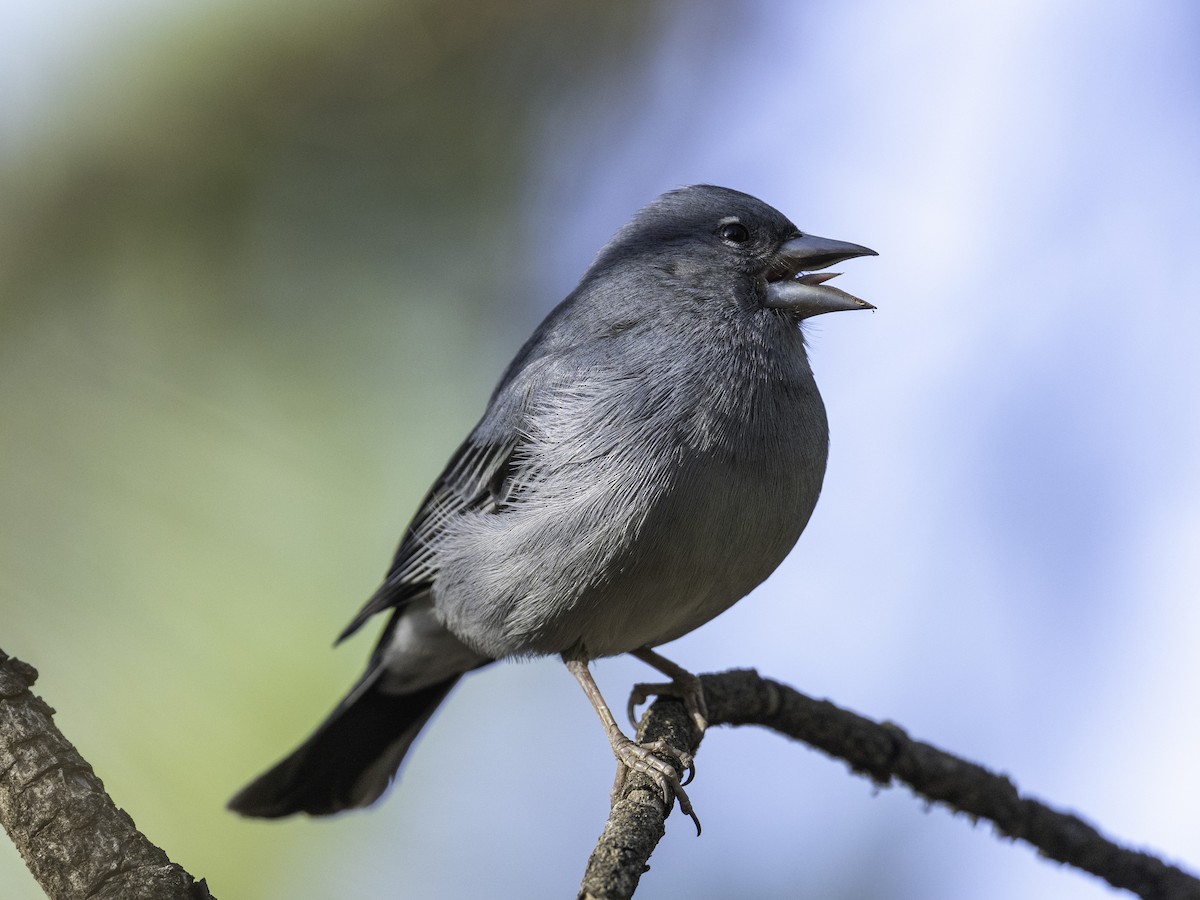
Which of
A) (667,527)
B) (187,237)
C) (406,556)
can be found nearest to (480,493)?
(406,556)

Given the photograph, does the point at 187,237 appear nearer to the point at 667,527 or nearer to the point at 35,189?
the point at 35,189

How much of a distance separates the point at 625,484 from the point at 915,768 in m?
1.66

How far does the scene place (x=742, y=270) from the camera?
4.64 m

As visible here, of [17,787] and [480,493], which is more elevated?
[480,493]

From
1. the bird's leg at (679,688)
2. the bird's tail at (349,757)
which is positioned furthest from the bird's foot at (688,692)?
the bird's tail at (349,757)

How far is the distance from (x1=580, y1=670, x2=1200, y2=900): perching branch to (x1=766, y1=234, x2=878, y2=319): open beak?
1527 mm

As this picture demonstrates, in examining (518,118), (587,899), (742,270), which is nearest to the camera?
(587,899)

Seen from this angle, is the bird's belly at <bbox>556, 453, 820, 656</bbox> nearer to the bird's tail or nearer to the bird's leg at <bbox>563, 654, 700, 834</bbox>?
the bird's leg at <bbox>563, 654, 700, 834</bbox>

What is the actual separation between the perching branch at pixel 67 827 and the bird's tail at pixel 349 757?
232 cm

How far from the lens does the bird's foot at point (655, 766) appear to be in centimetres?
361

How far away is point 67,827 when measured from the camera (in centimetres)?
262

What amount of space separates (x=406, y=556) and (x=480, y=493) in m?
0.64

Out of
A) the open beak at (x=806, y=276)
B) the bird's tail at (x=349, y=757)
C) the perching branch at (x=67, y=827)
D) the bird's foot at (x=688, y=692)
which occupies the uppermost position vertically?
the open beak at (x=806, y=276)

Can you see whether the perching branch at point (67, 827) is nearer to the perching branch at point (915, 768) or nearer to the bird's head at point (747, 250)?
the perching branch at point (915, 768)
